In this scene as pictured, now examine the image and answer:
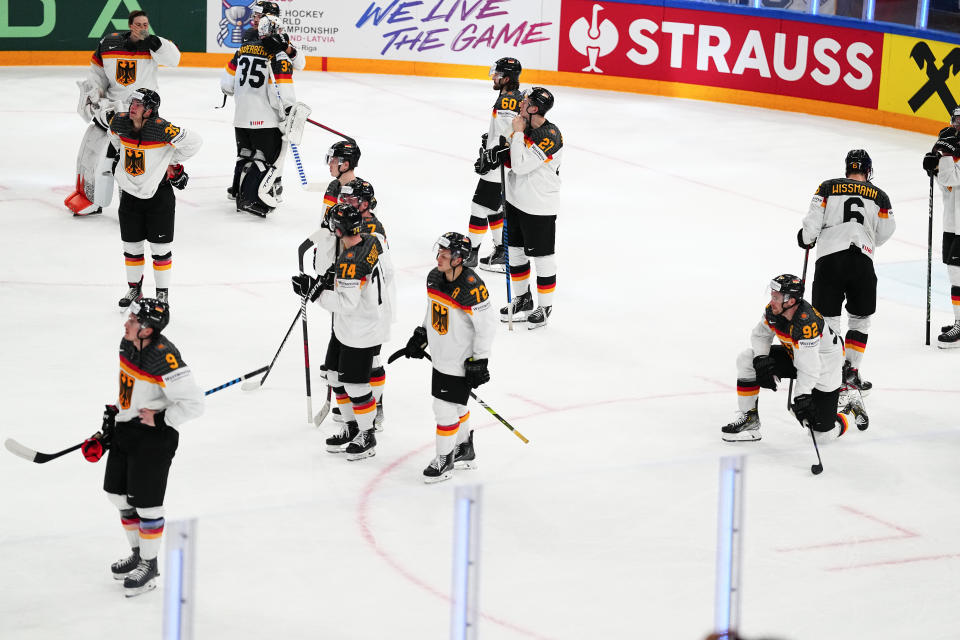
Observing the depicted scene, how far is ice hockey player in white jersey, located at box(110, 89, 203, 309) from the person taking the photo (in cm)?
858

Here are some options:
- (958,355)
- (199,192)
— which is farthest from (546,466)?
(199,192)

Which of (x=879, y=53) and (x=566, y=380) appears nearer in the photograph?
Answer: (x=566, y=380)

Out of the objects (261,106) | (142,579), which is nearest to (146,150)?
(261,106)

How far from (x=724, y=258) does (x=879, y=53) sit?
571 centimetres

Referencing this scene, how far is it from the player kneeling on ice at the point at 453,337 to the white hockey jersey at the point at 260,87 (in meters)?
5.23

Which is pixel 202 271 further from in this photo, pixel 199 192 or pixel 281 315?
pixel 199 192

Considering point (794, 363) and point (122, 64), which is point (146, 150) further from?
point (794, 363)

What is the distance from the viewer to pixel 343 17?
57.9 ft

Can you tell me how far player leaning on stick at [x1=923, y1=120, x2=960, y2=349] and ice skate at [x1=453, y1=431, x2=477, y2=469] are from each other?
3.68 m

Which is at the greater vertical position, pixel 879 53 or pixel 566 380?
pixel 879 53

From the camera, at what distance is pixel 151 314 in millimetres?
5379

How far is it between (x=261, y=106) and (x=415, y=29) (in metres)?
6.80

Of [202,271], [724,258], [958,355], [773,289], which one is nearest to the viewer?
[773,289]

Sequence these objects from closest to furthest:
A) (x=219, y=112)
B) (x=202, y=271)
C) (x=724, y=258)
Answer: (x=202, y=271) < (x=724, y=258) < (x=219, y=112)
